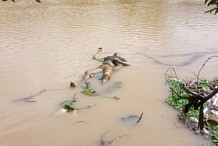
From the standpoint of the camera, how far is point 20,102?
30.7ft

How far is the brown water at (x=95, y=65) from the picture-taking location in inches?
311

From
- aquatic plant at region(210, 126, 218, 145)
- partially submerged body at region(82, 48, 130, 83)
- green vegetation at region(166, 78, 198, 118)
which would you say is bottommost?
aquatic plant at region(210, 126, 218, 145)

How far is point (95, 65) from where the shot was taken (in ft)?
41.3

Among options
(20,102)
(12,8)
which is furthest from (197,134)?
(12,8)

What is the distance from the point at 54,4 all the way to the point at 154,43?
1187 centimetres

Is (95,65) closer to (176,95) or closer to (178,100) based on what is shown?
(176,95)

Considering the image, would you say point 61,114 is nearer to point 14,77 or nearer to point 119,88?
point 119,88

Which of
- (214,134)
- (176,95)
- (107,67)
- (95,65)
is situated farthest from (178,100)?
(95,65)

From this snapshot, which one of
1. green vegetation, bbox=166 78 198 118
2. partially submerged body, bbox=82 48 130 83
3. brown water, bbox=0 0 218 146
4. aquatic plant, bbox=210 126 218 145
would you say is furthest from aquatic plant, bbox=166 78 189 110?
partially submerged body, bbox=82 48 130 83

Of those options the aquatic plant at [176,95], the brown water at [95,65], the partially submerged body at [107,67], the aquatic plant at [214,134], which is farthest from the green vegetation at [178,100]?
the partially submerged body at [107,67]

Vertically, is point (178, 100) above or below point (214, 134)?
above

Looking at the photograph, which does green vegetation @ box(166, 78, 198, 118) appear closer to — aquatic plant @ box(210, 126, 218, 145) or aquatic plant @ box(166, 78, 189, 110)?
aquatic plant @ box(166, 78, 189, 110)

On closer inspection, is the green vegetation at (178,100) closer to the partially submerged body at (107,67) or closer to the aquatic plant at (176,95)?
the aquatic plant at (176,95)

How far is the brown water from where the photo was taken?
791 cm
